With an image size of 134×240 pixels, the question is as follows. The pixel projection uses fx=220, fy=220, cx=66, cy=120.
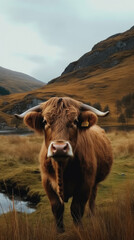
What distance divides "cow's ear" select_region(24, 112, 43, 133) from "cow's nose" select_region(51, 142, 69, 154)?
0.82m

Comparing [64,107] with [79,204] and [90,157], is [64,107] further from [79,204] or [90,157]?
[79,204]

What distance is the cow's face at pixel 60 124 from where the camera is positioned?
8.00ft

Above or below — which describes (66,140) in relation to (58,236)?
above

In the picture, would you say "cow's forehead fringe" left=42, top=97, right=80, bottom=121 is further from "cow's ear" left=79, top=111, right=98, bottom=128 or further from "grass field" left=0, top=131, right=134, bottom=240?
"grass field" left=0, top=131, right=134, bottom=240

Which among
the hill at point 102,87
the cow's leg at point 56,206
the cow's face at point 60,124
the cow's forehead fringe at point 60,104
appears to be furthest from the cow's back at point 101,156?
the hill at point 102,87

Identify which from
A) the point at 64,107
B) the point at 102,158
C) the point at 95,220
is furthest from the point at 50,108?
the point at 102,158

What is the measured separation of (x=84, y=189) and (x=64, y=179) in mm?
368

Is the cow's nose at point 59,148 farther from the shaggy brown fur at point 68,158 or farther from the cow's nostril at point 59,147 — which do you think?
the shaggy brown fur at point 68,158

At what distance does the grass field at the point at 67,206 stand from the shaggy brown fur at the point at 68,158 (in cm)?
31

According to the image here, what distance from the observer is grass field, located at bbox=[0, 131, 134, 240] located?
93.5 inches

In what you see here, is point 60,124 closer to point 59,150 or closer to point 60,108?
point 60,108

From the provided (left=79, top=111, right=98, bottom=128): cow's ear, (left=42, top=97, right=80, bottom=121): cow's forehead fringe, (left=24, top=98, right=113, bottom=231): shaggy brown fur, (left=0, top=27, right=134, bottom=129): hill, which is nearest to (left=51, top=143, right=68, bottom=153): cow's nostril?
(left=24, top=98, right=113, bottom=231): shaggy brown fur

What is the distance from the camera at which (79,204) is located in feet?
11.1

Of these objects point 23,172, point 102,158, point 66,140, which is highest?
point 66,140
